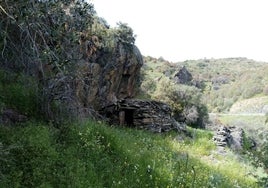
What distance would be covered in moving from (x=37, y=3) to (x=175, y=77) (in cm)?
6516

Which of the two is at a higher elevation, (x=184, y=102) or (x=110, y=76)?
(x=110, y=76)

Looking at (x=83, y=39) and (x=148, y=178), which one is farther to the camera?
(x=83, y=39)

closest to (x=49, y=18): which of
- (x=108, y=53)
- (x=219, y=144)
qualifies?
(x=108, y=53)

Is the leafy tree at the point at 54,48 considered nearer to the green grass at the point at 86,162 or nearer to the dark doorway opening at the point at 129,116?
the green grass at the point at 86,162

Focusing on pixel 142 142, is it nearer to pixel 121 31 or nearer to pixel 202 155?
pixel 202 155

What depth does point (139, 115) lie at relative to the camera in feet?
53.7

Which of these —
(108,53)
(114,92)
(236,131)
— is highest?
(108,53)

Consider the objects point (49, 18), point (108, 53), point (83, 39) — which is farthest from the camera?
point (108, 53)

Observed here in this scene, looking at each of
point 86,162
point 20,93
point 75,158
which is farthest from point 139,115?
point 75,158

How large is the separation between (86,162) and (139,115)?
7.89 meters

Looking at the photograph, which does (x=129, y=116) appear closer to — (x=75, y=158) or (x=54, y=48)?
(x=75, y=158)

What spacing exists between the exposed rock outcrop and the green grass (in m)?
4.01

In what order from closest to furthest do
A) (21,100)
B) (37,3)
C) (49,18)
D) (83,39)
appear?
(37,3) < (49,18) < (21,100) < (83,39)

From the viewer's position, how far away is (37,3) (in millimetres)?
6730
